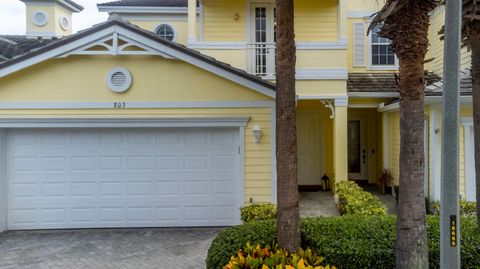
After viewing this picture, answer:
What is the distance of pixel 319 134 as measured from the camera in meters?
12.4

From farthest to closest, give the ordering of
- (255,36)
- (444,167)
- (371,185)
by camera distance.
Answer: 1. (371,185)
2. (255,36)
3. (444,167)

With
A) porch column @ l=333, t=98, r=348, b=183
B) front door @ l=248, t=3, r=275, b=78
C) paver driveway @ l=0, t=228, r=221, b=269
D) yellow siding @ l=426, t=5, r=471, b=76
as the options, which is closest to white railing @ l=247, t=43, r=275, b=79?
front door @ l=248, t=3, r=275, b=78

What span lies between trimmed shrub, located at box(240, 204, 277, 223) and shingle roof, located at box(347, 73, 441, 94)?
565 cm

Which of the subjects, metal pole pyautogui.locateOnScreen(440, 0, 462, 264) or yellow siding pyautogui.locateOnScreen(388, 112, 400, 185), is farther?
yellow siding pyautogui.locateOnScreen(388, 112, 400, 185)

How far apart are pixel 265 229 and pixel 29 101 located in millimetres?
6431

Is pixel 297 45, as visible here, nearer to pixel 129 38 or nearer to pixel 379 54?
pixel 129 38

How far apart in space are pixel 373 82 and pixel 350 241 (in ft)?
28.0

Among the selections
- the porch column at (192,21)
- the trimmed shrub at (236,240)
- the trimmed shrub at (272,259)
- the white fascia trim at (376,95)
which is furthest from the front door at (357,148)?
the trimmed shrub at (272,259)

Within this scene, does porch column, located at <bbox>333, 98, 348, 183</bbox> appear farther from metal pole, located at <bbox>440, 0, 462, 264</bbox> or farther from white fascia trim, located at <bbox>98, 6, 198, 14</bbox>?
white fascia trim, located at <bbox>98, 6, 198, 14</bbox>

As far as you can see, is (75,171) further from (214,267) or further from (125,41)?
(214,267)

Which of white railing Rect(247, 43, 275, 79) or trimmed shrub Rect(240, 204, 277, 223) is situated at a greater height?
white railing Rect(247, 43, 275, 79)

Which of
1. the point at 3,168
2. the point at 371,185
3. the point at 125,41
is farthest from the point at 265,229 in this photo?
the point at 371,185

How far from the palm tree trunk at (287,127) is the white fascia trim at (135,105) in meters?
3.47

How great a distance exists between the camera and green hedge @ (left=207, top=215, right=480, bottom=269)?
484 centimetres
